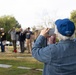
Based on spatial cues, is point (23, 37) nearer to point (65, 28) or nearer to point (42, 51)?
point (42, 51)

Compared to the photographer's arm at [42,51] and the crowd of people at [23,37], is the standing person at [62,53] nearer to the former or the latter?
the photographer's arm at [42,51]

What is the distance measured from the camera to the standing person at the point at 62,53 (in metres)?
3.72

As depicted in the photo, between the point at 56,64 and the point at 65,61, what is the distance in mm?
104

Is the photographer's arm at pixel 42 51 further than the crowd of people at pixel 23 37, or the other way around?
the crowd of people at pixel 23 37

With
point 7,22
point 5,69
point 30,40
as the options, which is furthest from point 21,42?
point 7,22

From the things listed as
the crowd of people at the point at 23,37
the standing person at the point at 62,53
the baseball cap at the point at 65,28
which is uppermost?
the baseball cap at the point at 65,28

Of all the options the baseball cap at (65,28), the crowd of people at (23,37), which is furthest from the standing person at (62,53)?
the crowd of people at (23,37)

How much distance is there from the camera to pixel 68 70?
146 inches

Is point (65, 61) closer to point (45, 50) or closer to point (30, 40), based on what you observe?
point (45, 50)

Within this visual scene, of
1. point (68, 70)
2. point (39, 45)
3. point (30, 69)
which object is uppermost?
point (39, 45)

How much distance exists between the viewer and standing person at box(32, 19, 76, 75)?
3721mm

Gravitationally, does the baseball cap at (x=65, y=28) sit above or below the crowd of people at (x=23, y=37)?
above

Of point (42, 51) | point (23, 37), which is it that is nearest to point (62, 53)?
point (42, 51)

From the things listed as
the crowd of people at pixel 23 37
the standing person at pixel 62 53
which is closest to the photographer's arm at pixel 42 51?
the standing person at pixel 62 53
